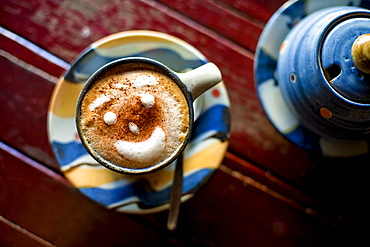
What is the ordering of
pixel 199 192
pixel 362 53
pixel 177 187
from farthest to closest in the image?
pixel 199 192 → pixel 177 187 → pixel 362 53

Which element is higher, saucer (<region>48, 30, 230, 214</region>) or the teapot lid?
the teapot lid

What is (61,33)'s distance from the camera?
29.8 inches

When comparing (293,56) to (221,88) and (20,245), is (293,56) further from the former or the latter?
(20,245)

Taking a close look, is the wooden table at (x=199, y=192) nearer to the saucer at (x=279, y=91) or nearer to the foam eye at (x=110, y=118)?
the saucer at (x=279, y=91)

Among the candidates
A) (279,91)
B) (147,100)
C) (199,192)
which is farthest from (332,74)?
(199,192)

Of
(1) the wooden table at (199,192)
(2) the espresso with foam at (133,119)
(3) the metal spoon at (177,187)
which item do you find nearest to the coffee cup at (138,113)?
(2) the espresso with foam at (133,119)

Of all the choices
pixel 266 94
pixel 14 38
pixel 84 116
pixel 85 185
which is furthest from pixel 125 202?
pixel 14 38

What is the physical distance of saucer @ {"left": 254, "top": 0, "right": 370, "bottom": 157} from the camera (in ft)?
2.02

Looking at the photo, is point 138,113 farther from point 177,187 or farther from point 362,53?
point 362,53

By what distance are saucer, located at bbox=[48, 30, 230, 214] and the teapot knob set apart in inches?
9.4

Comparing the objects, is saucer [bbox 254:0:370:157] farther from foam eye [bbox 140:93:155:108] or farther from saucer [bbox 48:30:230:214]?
foam eye [bbox 140:93:155:108]

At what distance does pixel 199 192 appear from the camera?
2.47 ft

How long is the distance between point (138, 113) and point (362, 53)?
310 mm

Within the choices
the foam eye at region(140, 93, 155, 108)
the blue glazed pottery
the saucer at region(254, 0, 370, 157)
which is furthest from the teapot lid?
the foam eye at region(140, 93, 155, 108)
